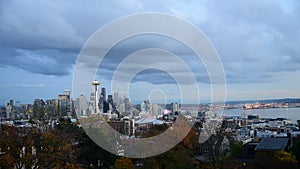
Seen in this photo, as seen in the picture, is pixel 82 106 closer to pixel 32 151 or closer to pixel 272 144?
pixel 272 144

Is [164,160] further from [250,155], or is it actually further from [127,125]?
[127,125]

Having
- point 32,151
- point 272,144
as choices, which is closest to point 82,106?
point 272,144

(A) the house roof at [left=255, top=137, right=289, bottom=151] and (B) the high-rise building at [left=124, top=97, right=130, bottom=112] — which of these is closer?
(A) the house roof at [left=255, top=137, right=289, bottom=151]

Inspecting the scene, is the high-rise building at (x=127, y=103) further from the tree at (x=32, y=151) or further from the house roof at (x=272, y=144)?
the tree at (x=32, y=151)

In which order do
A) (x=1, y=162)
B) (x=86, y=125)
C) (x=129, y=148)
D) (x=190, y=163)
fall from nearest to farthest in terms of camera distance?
(x=1, y=162) < (x=190, y=163) < (x=129, y=148) < (x=86, y=125)

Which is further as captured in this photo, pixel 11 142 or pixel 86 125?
pixel 86 125

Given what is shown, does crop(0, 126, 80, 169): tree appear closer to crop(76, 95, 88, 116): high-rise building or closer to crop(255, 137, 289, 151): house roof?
crop(255, 137, 289, 151): house roof

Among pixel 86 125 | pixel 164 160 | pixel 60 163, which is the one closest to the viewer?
pixel 60 163

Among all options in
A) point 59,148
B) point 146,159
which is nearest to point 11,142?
point 59,148

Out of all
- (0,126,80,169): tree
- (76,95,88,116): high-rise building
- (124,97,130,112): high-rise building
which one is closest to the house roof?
(0,126,80,169): tree

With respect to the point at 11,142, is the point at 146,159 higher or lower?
lower

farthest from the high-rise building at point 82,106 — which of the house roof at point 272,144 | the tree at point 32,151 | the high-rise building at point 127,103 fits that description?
the tree at point 32,151
